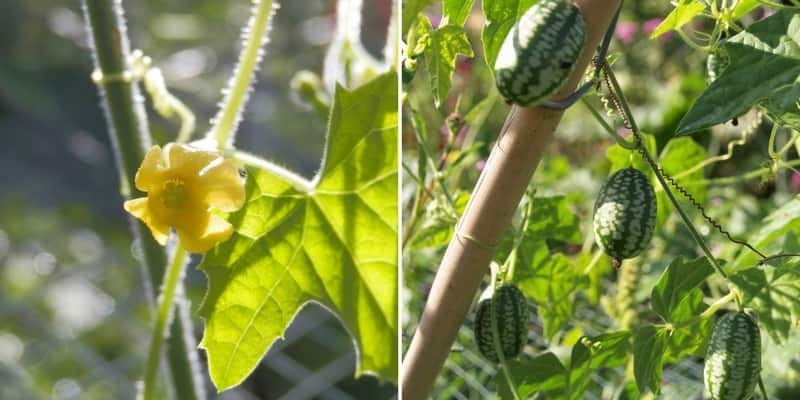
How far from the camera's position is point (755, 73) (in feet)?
1.94

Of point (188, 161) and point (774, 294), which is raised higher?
point (188, 161)

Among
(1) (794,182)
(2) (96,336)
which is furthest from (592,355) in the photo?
(2) (96,336)

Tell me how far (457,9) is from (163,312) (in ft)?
1.01

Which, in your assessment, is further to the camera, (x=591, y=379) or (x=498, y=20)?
(x=591, y=379)

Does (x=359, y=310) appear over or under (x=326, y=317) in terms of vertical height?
over

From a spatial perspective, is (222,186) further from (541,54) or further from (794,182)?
(794,182)

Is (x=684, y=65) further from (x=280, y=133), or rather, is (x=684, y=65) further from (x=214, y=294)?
(x=214, y=294)

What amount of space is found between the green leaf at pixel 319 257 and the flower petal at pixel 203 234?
0.03 m

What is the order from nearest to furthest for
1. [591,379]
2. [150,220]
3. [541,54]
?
[541,54]
[150,220]
[591,379]

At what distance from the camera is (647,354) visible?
702 millimetres

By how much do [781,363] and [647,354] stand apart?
0.38 m

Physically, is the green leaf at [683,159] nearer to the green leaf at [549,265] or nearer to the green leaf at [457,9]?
the green leaf at [549,265]

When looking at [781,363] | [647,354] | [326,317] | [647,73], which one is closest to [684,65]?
[647,73]

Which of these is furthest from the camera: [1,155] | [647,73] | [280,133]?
[1,155]
